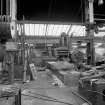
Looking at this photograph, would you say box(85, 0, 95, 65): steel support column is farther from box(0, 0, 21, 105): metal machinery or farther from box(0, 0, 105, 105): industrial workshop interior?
box(0, 0, 21, 105): metal machinery

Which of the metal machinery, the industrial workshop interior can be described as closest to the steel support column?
the industrial workshop interior

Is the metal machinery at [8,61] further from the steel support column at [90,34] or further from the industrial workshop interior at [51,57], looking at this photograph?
the steel support column at [90,34]

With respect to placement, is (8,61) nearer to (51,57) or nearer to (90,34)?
(51,57)

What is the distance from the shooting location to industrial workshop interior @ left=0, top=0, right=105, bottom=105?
9.42 ft

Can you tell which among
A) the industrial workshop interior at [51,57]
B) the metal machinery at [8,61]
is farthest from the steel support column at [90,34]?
the metal machinery at [8,61]

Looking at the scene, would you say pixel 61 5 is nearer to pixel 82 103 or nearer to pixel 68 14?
pixel 68 14

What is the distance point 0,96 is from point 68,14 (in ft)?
29.7

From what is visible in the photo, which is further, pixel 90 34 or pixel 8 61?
pixel 90 34

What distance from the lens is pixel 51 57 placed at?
7297 mm

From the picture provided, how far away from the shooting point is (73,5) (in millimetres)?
10094

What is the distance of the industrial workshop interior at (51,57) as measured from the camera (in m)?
2.87

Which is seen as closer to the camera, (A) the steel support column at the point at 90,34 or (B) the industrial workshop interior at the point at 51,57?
(B) the industrial workshop interior at the point at 51,57

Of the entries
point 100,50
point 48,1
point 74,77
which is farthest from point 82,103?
point 48,1

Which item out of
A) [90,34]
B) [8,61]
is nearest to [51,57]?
[90,34]
